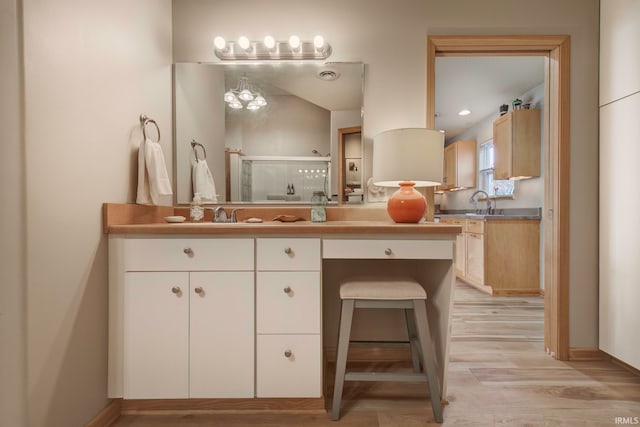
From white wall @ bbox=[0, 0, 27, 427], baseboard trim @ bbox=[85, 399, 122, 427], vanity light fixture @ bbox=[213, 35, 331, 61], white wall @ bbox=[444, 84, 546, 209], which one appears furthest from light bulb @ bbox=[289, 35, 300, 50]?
white wall @ bbox=[444, 84, 546, 209]

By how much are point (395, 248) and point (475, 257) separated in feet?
9.65

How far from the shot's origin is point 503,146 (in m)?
3.78

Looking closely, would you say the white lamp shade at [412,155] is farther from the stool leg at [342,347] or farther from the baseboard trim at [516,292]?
the baseboard trim at [516,292]

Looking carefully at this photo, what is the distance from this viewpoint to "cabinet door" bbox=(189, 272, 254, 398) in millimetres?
1361

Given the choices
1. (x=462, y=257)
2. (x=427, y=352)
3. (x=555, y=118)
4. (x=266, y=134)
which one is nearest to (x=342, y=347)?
(x=427, y=352)

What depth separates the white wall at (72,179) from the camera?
1.02m

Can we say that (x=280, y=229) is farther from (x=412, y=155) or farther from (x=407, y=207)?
(x=412, y=155)

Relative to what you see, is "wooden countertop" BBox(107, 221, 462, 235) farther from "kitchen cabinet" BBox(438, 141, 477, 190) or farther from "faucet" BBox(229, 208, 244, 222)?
"kitchen cabinet" BBox(438, 141, 477, 190)

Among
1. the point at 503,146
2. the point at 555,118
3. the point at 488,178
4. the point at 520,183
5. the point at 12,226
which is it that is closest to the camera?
the point at 12,226

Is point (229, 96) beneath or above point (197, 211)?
above

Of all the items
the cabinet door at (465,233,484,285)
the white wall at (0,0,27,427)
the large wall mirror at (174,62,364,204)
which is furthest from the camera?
the cabinet door at (465,233,484,285)

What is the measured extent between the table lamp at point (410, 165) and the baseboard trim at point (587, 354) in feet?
4.64

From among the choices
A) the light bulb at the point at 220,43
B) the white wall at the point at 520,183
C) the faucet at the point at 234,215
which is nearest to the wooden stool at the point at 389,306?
the faucet at the point at 234,215

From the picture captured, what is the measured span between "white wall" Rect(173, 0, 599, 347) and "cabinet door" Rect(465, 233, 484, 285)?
1694 millimetres
